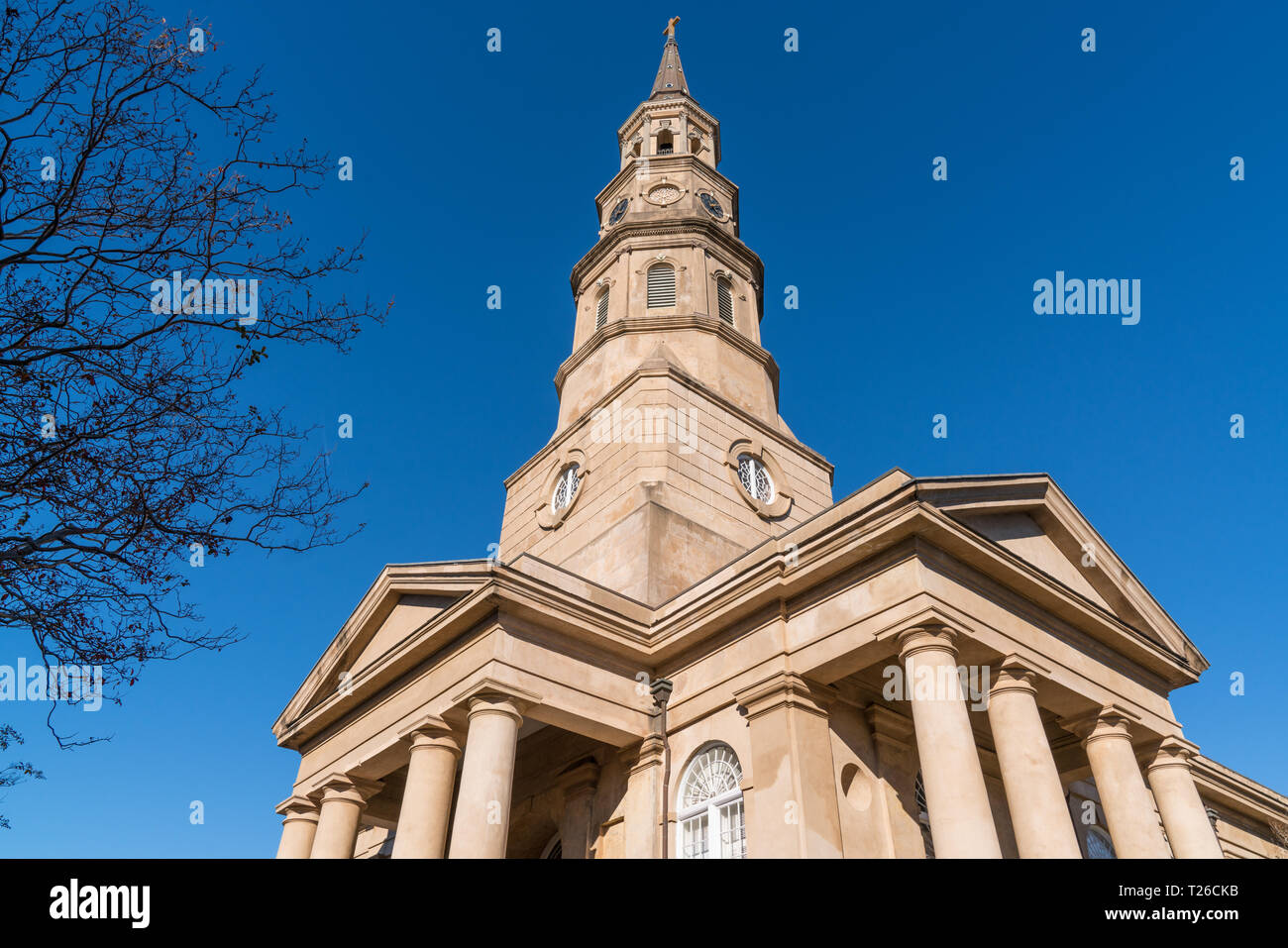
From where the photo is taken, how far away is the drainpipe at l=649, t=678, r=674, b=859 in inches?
571

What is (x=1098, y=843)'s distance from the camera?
20469mm

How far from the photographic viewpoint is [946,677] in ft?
42.9

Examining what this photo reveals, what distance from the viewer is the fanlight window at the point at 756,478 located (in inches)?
989

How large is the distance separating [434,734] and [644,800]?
13.4ft

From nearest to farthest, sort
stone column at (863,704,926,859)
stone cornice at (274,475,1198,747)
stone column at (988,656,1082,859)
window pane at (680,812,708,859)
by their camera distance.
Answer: stone column at (988,656,1082,859)
stone cornice at (274,475,1198,747)
stone column at (863,704,926,859)
window pane at (680,812,708,859)

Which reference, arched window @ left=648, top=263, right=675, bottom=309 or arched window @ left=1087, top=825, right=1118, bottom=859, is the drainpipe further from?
arched window @ left=648, top=263, right=675, bottom=309

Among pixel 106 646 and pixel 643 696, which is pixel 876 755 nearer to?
pixel 643 696

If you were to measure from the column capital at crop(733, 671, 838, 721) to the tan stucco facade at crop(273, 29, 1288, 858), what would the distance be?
0.04m

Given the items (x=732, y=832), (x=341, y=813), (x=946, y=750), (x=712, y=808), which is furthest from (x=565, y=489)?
(x=946, y=750)

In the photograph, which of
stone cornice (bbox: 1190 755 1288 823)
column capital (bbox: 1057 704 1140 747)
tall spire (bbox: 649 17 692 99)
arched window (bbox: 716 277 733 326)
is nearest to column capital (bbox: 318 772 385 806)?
column capital (bbox: 1057 704 1140 747)

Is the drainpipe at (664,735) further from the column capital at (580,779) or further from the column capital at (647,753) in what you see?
the column capital at (580,779)
